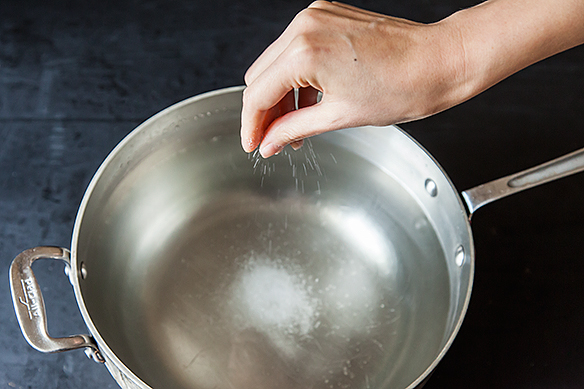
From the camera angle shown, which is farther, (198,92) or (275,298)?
(198,92)

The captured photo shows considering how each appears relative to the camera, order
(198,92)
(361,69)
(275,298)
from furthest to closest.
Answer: (198,92) → (275,298) → (361,69)

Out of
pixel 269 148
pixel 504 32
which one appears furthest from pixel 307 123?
pixel 504 32

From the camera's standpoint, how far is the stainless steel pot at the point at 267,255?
62 cm

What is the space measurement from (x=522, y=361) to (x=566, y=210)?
248 millimetres

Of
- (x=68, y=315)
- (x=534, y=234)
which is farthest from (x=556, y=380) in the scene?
(x=68, y=315)

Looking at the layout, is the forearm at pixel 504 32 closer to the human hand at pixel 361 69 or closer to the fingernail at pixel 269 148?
the human hand at pixel 361 69

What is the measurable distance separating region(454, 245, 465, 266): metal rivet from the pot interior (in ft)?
0.05

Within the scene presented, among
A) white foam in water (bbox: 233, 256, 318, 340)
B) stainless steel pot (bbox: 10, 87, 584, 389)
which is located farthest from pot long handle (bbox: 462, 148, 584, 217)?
white foam in water (bbox: 233, 256, 318, 340)

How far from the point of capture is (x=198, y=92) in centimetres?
88

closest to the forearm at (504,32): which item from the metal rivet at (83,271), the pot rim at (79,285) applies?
the pot rim at (79,285)

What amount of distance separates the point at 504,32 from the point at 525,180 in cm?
19

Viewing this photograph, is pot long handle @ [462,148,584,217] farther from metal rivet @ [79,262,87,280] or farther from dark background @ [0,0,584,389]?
metal rivet @ [79,262,87,280]

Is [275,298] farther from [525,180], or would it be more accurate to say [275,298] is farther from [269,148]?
[525,180]

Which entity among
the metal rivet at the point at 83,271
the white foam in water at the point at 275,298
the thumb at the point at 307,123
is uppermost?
the thumb at the point at 307,123
